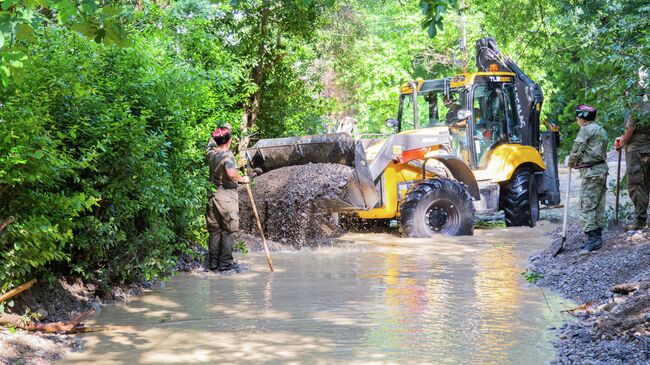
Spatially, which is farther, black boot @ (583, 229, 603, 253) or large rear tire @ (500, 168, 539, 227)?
large rear tire @ (500, 168, 539, 227)

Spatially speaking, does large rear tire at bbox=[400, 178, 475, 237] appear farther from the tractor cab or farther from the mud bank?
the mud bank

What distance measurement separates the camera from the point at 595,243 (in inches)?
417

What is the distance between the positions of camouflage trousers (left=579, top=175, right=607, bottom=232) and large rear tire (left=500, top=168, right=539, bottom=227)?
6172 millimetres

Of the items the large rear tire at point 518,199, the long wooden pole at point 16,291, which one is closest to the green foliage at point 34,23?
the long wooden pole at point 16,291

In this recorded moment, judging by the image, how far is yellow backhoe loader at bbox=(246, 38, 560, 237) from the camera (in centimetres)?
1423

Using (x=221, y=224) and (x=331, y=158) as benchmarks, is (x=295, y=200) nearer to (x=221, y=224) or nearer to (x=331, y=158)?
(x=331, y=158)

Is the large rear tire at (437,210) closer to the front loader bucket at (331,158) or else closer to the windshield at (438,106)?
the front loader bucket at (331,158)

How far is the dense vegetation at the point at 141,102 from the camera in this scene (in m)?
6.50

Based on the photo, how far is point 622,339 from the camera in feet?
21.1

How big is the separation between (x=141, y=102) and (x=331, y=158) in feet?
16.9

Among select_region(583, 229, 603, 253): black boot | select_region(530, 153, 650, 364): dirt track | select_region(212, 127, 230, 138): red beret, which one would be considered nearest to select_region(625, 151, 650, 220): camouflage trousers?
select_region(530, 153, 650, 364): dirt track

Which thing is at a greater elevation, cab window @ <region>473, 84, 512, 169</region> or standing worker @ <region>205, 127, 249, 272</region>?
cab window @ <region>473, 84, 512, 169</region>

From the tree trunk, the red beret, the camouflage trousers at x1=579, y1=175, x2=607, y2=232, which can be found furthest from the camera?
the tree trunk

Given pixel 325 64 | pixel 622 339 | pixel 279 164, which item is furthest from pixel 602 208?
pixel 325 64
